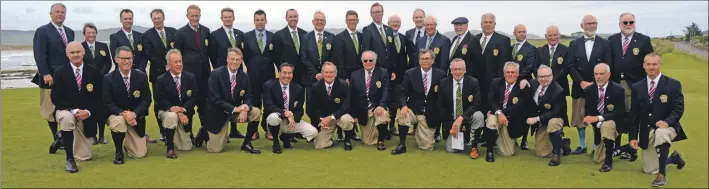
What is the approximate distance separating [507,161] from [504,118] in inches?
20.6

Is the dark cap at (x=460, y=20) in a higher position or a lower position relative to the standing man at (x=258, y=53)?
higher

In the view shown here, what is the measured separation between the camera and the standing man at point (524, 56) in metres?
7.12

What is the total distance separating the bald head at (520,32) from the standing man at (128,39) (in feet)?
17.3

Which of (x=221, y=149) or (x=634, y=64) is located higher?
(x=634, y=64)

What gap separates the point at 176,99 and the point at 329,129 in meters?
2.01

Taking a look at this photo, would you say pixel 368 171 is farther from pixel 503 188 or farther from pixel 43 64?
pixel 43 64

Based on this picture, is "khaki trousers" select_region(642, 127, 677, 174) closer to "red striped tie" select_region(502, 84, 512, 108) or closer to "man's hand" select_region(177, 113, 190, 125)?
"red striped tie" select_region(502, 84, 512, 108)

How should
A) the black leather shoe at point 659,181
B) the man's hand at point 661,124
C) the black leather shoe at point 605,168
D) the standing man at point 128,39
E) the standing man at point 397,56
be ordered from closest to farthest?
1. the black leather shoe at point 659,181
2. the man's hand at point 661,124
3. the black leather shoe at point 605,168
4. the standing man at point 128,39
5. the standing man at point 397,56

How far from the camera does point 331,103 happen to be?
725 centimetres

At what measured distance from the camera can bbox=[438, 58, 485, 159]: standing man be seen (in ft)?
22.0

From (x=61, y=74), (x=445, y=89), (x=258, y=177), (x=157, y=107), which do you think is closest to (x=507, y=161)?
(x=445, y=89)

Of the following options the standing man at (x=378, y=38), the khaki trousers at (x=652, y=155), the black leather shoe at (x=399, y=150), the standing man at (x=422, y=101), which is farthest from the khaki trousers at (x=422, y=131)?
the khaki trousers at (x=652, y=155)

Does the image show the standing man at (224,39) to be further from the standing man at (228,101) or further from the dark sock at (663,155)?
the dark sock at (663,155)

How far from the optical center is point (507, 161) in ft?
20.9
